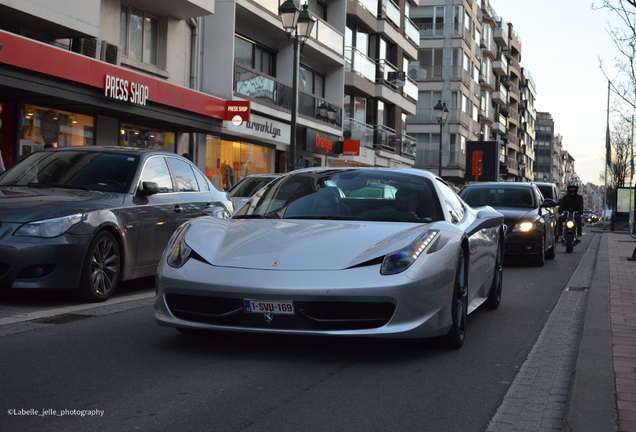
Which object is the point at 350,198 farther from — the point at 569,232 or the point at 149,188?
the point at 569,232

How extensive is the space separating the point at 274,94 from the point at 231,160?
2.70 metres

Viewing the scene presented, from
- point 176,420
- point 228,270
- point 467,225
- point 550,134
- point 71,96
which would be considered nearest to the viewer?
point 176,420

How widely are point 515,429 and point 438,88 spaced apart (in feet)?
204

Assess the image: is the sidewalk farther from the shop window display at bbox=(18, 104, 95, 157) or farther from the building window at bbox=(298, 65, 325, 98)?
the building window at bbox=(298, 65, 325, 98)

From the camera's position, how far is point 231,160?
2712 centimetres

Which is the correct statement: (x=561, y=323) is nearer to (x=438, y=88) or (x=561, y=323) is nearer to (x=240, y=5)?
(x=240, y=5)

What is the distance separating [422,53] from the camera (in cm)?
6650

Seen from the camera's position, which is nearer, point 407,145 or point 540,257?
point 540,257

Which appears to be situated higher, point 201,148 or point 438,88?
point 438,88

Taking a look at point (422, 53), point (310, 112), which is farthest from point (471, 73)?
point (310, 112)

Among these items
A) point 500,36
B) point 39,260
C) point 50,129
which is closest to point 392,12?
point 50,129

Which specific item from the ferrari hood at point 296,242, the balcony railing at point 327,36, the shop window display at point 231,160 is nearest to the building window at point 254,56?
the balcony railing at point 327,36

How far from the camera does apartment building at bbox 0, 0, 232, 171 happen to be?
52.8ft

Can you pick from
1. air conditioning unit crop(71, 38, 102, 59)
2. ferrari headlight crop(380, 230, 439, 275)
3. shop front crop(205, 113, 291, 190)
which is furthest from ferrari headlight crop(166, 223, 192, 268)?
shop front crop(205, 113, 291, 190)
